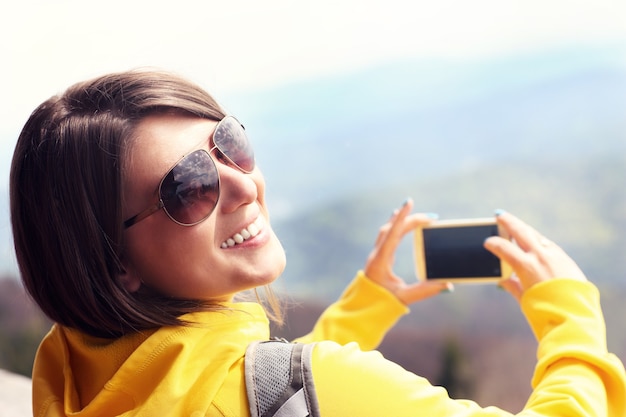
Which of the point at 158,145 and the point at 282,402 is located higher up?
the point at 158,145

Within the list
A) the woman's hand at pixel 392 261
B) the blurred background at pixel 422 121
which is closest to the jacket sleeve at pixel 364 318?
the woman's hand at pixel 392 261

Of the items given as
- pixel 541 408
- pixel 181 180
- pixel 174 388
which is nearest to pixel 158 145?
pixel 181 180

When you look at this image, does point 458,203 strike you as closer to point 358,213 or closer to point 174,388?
point 358,213

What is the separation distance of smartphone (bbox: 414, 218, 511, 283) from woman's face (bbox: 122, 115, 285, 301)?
16.6 inches

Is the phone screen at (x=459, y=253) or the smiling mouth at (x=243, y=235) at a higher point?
the smiling mouth at (x=243, y=235)

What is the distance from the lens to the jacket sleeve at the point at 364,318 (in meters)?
1.34

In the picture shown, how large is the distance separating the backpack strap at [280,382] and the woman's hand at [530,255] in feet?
1.27

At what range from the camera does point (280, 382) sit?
794 mm

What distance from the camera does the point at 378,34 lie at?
71.4 inches

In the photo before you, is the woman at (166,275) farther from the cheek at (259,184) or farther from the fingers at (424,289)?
the fingers at (424,289)

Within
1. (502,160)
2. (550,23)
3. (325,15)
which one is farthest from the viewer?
(325,15)

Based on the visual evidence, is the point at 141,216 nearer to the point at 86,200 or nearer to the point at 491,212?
the point at 86,200

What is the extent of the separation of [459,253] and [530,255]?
22 centimetres

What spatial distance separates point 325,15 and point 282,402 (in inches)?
52.0
